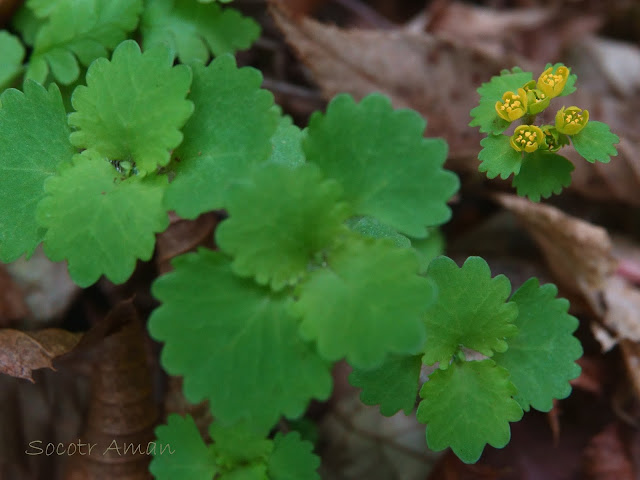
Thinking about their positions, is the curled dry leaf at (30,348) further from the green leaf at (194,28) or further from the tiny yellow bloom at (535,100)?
the tiny yellow bloom at (535,100)

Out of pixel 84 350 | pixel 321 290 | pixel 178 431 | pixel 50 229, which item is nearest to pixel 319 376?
pixel 321 290

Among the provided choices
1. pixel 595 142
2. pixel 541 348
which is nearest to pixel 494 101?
pixel 595 142

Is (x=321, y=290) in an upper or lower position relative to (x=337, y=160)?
lower

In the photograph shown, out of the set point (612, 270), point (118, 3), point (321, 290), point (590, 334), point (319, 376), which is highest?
point (118, 3)

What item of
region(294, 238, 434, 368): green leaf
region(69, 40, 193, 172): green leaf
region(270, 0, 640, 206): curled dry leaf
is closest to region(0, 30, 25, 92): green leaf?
region(69, 40, 193, 172): green leaf

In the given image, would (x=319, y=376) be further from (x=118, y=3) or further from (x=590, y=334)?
(x=590, y=334)

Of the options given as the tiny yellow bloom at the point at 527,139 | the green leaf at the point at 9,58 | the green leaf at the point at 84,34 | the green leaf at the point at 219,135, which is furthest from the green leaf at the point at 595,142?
the green leaf at the point at 9,58
